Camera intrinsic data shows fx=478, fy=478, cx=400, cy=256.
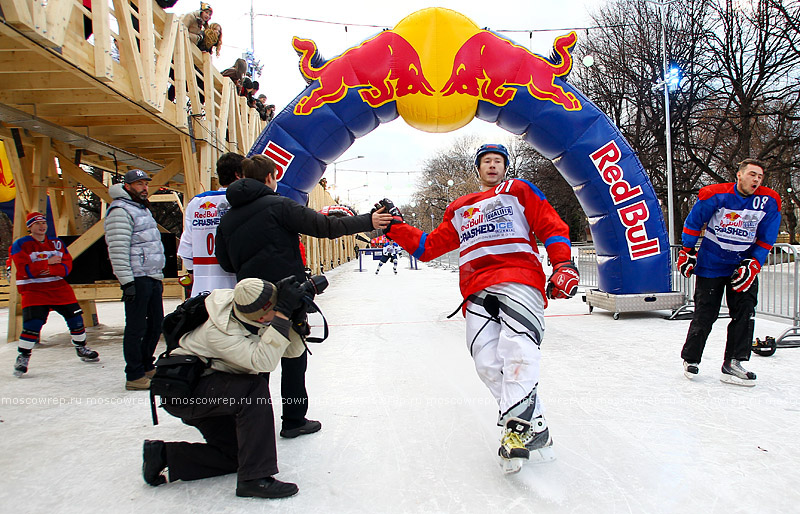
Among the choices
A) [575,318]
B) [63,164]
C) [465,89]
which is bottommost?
[575,318]

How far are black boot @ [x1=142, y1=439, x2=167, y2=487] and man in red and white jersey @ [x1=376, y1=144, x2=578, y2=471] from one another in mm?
1637

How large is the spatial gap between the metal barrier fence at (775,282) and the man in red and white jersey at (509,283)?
11.7 ft

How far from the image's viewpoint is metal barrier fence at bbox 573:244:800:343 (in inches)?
229

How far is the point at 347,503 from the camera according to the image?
2111 millimetres

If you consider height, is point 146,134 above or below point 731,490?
above

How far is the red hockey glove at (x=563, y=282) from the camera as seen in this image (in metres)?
2.51

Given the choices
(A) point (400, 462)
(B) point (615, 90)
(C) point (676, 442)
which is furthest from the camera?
(B) point (615, 90)

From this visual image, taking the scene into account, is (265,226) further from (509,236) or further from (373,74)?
(373,74)

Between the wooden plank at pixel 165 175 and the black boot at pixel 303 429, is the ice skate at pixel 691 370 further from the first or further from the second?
the wooden plank at pixel 165 175

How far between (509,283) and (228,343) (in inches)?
57.6

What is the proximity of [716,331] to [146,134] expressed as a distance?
26.7ft

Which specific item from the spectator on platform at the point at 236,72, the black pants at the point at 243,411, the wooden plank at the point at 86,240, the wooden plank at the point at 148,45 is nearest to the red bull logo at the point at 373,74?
the wooden plank at the point at 148,45

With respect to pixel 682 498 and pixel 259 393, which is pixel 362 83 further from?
pixel 682 498

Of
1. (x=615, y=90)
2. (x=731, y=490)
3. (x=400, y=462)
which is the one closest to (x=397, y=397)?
(x=400, y=462)
